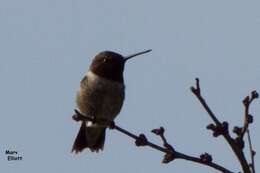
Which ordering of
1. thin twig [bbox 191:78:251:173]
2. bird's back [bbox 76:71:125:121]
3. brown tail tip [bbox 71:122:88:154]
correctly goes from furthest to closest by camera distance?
brown tail tip [bbox 71:122:88:154], bird's back [bbox 76:71:125:121], thin twig [bbox 191:78:251:173]

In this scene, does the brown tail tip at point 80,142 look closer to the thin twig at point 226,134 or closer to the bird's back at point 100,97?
the bird's back at point 100,97

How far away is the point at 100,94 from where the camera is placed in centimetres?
739

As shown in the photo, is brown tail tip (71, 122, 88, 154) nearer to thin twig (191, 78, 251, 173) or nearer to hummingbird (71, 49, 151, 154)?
hummingbird (71, 49, 151, 154)

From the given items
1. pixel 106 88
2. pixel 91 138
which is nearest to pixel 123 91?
pixel 106 88

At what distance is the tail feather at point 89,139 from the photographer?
26.4 ft

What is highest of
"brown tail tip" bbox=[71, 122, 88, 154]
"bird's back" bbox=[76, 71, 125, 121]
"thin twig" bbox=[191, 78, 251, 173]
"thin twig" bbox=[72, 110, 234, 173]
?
"thin twig" bbox=[191, 78, 251, 173]

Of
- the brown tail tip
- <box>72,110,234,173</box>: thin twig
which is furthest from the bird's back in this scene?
<box>72,110,234,173</box>: thin twig

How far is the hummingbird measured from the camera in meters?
7.37

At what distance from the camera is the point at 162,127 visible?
365cm

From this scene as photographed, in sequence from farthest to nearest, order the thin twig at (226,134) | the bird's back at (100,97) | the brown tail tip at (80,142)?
1. the brown tail tip at (80,142)
2. the bird's back at (100,97)
3. the thin twig at (226,134)

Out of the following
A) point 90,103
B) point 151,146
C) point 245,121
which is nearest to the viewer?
point 245,121

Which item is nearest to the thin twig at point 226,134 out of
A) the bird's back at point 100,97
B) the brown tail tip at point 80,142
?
the bird's back at point 100,97

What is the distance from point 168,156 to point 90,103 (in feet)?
13.7

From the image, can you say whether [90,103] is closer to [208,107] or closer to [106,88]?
[106,88]
